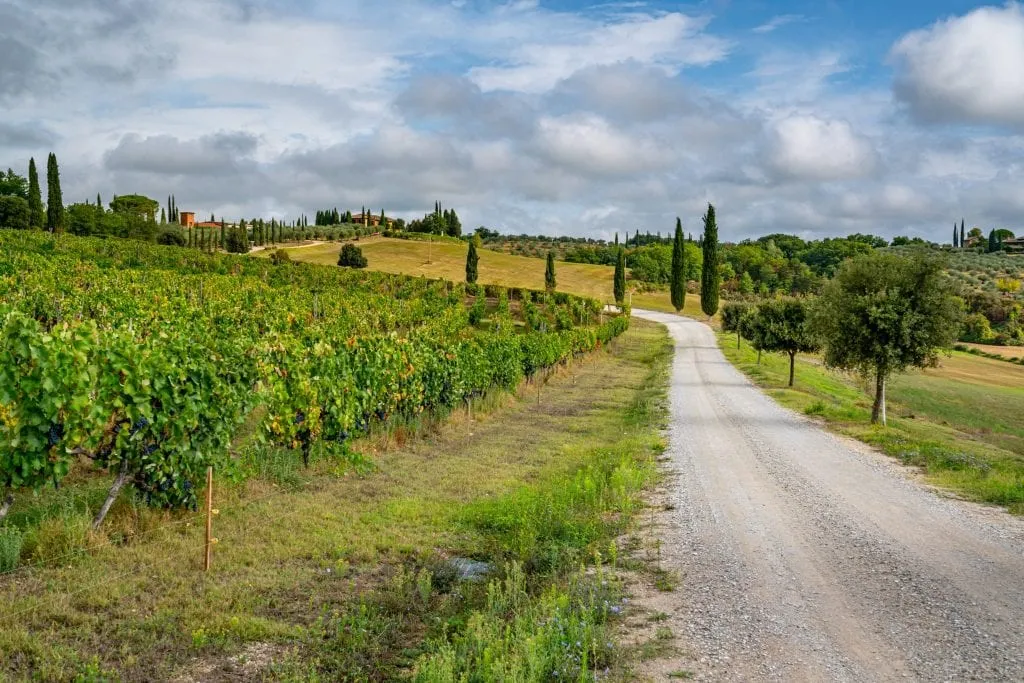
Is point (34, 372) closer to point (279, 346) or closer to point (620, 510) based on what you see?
point (279, 346)

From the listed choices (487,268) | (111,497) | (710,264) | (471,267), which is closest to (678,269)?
(710,264)

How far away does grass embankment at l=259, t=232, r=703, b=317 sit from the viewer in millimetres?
91250

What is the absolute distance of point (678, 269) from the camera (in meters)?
84.1

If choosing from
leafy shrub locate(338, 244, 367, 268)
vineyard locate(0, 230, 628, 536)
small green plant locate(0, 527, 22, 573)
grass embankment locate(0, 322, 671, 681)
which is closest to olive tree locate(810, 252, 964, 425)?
vineyard locate(0, 230, 628, 536)

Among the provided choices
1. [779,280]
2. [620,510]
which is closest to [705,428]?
[620,510]

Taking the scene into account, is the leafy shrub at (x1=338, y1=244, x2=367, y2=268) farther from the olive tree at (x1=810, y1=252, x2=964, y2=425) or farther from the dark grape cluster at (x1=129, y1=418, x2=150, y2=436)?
the dark grape cluster at (x1=129, y1=418, x2=150, y2=436)

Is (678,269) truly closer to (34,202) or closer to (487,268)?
(487,268)

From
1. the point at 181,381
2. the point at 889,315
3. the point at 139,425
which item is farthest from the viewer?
the point at 889,315

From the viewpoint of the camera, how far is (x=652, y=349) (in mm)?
55250

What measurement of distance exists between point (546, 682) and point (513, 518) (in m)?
4.48

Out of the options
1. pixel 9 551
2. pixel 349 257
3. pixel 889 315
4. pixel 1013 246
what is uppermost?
pixel 1013 246

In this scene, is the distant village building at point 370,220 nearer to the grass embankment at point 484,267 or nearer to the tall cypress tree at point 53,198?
the grass embankment at point 484,267

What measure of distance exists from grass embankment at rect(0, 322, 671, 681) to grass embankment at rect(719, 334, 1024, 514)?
6498 mm

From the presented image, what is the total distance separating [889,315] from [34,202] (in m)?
78.8
